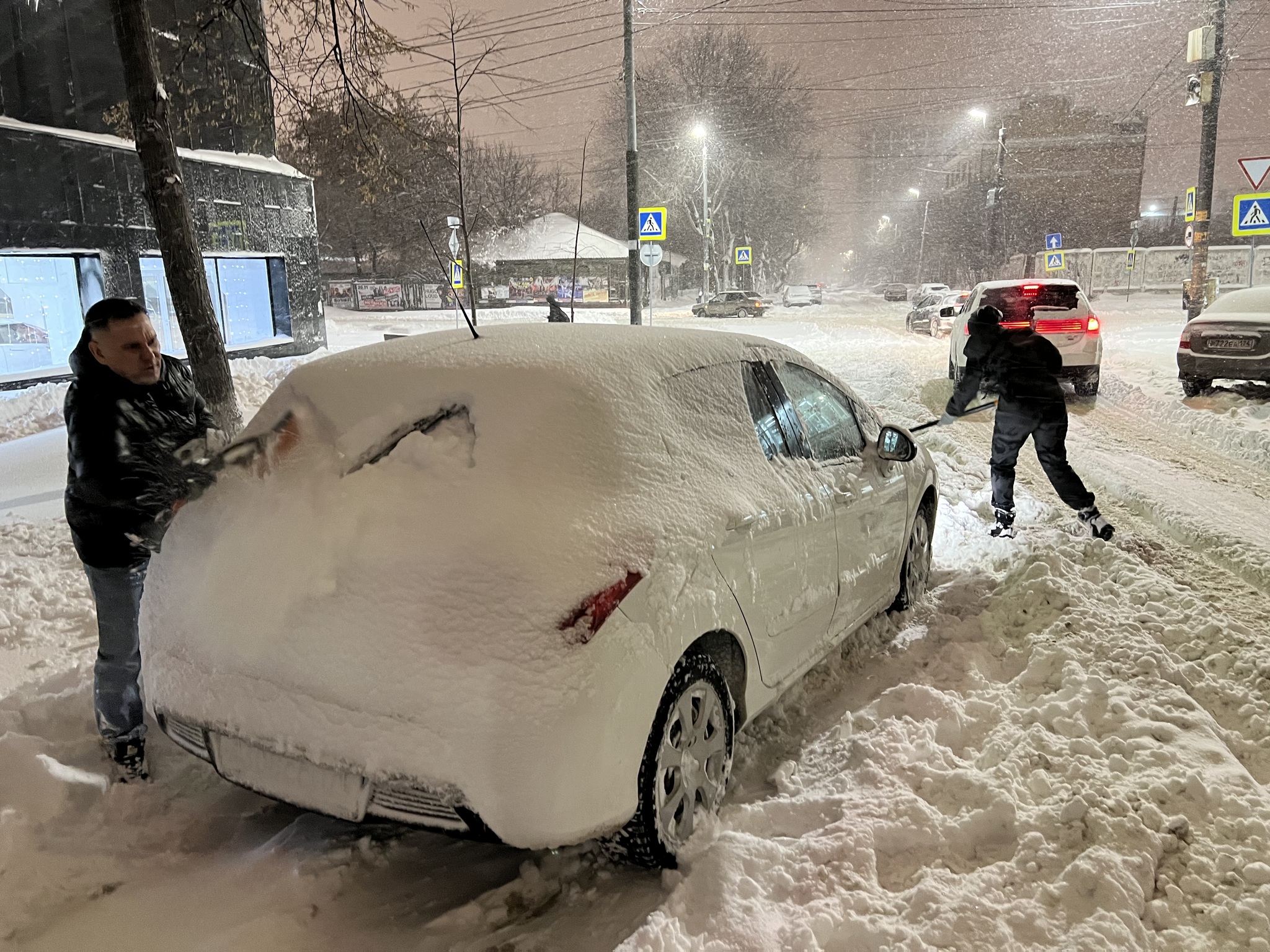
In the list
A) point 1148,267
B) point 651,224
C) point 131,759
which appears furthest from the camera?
point 1148,267

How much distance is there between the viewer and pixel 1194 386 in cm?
1239

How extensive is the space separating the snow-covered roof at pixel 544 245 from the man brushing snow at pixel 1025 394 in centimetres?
4391

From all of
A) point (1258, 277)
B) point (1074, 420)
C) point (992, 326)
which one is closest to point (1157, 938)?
point (992, 326)

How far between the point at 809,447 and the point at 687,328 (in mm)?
756

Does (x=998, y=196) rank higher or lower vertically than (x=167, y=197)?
higher

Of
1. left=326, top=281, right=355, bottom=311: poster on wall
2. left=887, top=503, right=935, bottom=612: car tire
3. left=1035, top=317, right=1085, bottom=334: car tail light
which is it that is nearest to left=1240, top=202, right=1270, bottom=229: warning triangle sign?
left=1035, top=317, right=1085, bottom=334: car tail light

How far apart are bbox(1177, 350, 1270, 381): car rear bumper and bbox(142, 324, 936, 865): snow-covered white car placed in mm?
11176

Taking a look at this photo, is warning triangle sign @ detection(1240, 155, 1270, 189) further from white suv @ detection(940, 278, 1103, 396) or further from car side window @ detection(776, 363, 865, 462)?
car side window @ detection(776, 363, 865, 462)

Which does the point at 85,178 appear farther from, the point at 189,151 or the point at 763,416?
the point at 763,416

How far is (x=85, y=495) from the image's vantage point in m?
3.06

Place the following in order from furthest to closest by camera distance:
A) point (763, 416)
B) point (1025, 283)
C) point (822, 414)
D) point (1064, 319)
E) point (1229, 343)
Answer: point (1025, 283)
point (1064, 319)
point (1229, 343)
point (822, 414)
point (763, 416)

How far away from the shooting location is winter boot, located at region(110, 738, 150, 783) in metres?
3.20

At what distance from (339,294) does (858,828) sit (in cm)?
5345

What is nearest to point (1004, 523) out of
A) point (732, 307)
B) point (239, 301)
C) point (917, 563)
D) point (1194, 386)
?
Result: point (917, 563)
